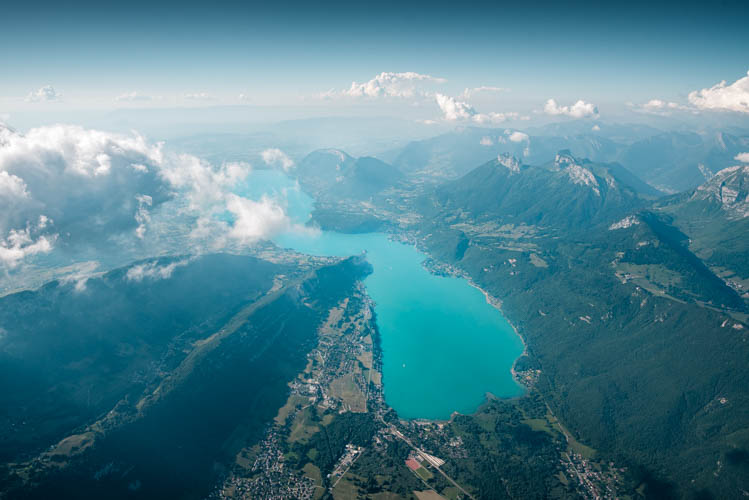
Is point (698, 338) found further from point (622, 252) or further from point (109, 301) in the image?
point (109, 301)

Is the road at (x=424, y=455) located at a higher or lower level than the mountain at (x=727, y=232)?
Answer: lower

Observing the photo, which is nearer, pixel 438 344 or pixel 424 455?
pixel 424 455

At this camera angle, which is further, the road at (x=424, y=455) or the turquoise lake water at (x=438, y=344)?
the turquoise lake water at (x=438, y=344)

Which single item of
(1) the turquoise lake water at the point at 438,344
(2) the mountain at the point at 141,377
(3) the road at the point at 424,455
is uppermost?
(2) the mountain at the point at 141,377

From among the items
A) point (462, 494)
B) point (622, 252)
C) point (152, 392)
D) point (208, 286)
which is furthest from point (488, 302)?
point (152, 392)

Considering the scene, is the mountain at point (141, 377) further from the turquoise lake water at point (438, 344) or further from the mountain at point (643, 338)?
the mountain at point (643, 338)

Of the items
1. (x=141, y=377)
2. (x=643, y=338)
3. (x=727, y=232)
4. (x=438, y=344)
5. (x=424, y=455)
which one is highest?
(x=727, y=232)

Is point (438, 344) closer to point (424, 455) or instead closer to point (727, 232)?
point (424, 455)

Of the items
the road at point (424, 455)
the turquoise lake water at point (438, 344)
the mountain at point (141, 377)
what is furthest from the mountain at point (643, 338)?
the mountain at point (141, 377)

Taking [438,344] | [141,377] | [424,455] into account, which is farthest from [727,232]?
[141,377]
